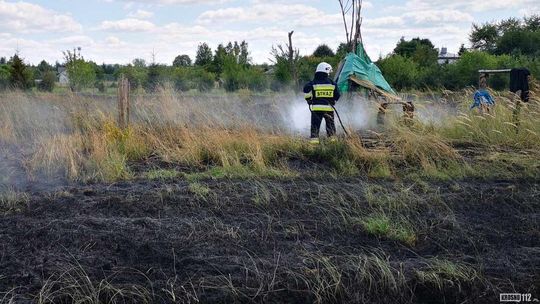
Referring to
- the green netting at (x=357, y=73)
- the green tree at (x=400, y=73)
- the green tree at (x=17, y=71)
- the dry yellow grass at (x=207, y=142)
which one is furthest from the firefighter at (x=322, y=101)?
the green tree at (x=17, y=71)

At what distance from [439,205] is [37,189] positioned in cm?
501

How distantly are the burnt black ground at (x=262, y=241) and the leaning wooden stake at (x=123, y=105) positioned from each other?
3.48 metres

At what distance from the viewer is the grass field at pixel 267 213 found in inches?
161

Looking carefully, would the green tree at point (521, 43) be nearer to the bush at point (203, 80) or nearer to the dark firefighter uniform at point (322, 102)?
the bush at point (203, 80)

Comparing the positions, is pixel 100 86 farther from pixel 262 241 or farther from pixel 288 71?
pixel 262 241

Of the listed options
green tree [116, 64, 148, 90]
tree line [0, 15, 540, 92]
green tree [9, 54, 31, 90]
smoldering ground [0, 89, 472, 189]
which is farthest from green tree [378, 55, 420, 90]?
green tree [9, 54, 31, 90]

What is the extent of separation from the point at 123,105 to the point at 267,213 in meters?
5.62

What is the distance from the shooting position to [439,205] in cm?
604

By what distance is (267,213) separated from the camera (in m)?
5.75

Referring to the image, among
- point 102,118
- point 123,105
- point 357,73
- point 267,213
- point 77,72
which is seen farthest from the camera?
point 77,72

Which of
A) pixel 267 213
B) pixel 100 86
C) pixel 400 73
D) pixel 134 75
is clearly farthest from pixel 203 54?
pixel 267 213

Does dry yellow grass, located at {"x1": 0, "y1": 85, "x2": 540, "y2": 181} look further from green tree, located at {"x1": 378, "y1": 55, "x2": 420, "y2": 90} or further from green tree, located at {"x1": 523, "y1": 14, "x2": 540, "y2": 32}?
green tree, located at {"x1": 523, "y1": 14, "x2": 540, "y2": 32}

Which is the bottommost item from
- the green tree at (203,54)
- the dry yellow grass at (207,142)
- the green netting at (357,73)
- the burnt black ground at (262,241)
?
the burnt black ground at (262,241)

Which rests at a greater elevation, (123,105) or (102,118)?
(123,105)
